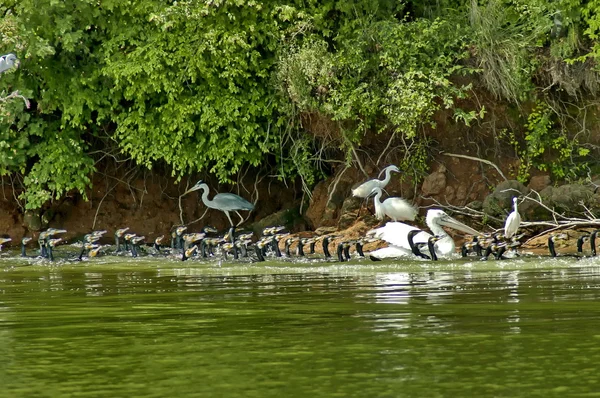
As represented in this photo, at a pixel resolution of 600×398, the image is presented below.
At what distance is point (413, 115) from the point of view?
84.4 feet

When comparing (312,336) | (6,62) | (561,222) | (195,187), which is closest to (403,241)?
(561,222)

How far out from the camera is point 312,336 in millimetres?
10523

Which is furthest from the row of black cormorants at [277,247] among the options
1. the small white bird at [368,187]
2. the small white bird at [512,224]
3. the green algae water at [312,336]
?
the green algae water at [312,336]

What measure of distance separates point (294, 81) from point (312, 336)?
1626 centimetres

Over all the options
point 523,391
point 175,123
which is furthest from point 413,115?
point 523,391

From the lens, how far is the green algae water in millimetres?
8172

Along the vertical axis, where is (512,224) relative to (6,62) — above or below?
below

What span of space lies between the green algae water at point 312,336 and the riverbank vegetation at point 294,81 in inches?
349

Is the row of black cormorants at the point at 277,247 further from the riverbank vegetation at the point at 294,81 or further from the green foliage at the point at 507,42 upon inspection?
the green foliage at the point at 507,42

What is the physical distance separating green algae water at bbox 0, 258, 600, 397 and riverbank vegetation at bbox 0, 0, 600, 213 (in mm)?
8854

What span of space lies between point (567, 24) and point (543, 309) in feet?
47.2

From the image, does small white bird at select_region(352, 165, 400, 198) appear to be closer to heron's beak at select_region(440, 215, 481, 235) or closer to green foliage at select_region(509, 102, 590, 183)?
green foliage at select_region(509, 102, 590, 183)

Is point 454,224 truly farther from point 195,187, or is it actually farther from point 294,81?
point 195,187

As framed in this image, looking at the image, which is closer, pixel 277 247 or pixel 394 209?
pixel 277 247
